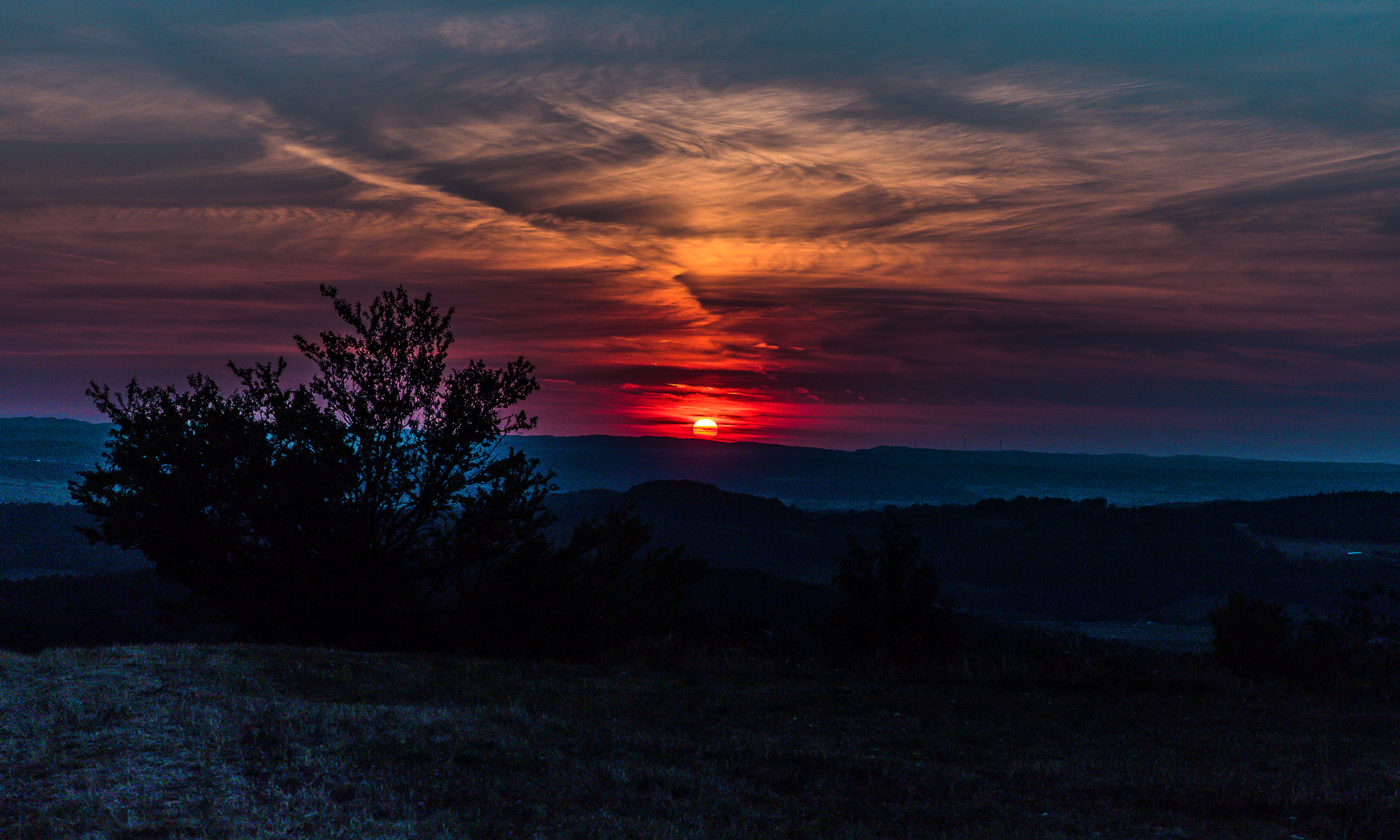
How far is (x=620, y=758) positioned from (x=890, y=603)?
44.6ft

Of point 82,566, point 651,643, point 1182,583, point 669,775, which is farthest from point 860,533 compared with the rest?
point 669,775

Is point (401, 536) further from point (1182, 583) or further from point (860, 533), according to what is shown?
point (860, 533)

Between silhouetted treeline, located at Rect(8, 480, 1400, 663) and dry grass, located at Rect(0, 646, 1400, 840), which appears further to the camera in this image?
silhouetted treeline, located at Rect(8, 480, 1400, 663)

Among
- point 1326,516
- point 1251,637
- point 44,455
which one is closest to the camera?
point 1251,637

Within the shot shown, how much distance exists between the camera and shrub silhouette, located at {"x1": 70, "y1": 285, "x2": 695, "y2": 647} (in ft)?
60.3

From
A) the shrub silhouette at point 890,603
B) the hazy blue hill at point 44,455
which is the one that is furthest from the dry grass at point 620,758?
the hazy blue hill at point 44,455

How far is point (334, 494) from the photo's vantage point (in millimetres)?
18906

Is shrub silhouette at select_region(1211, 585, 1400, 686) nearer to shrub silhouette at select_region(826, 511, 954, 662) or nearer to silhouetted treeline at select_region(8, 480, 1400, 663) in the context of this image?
shrub silhouette at select_region(826, 511, 954, 662)

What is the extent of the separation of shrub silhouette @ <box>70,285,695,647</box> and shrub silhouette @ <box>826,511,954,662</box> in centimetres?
720

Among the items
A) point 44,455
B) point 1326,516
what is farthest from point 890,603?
point 44,455

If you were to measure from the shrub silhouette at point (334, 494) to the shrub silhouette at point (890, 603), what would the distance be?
720 cm

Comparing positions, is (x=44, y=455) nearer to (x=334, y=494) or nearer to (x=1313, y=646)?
(x=334, y=494)

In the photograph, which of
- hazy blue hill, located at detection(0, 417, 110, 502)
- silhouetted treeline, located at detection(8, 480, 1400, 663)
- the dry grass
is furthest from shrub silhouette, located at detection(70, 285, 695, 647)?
hazy blue hill, located at detection(0, 417, 110, 502)

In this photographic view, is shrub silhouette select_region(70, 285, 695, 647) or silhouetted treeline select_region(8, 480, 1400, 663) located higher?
shrub silhouette select_region(70, 285, 695, 647)
